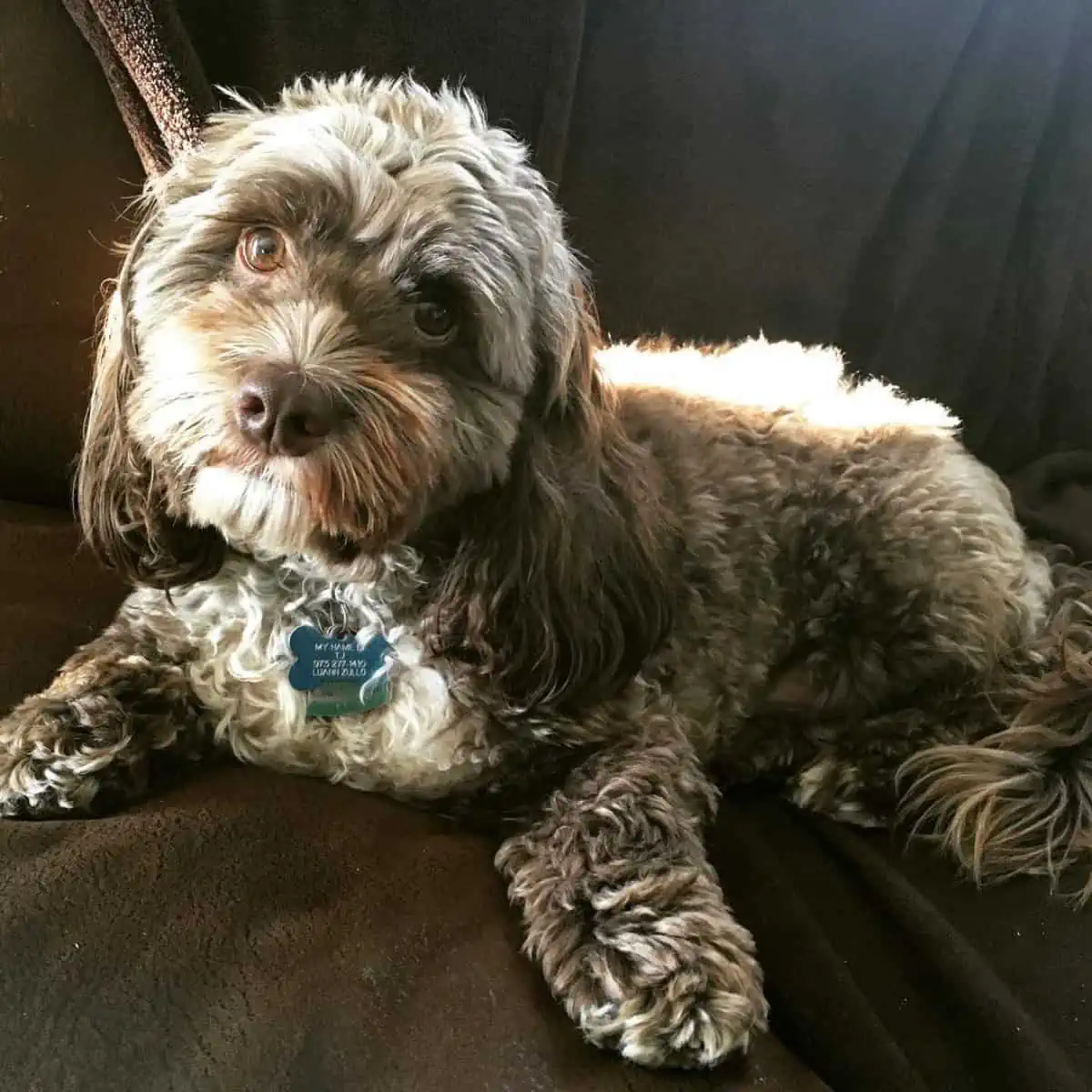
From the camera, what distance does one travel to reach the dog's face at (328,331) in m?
1.19

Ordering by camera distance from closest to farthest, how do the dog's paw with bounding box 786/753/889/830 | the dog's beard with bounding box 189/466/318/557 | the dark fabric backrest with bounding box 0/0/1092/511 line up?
the dog's beard with bounding box 189/466/318/557 < the dog's paw with bounding box 786/753/889/830 < the dark fabric backrest with bounding box 0/0/1092/511

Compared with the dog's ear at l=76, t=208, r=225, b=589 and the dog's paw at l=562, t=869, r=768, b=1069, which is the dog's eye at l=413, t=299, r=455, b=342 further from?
the dog's paw at l=562, t=869, r=768, b=1069

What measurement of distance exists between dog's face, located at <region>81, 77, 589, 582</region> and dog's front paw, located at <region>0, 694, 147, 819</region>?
7.9 inches

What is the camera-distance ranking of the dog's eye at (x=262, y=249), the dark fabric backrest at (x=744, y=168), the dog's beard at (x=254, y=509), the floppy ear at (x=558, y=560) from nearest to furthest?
the dog's beard at (x=254, y=509)
the dog's eye at (x=262, y=249)
the floppy ear at (x=558, y=560)
the dark fabric backrest at (x=744, y=168)

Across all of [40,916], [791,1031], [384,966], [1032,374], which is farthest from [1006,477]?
Answer: [40,916]

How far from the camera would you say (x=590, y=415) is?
1.46 metres

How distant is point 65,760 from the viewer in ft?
4.43

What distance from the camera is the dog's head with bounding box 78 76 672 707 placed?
1.19 metres

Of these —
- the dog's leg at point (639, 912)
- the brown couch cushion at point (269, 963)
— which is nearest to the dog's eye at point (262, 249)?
the brown couch cushion at point (269, 963)

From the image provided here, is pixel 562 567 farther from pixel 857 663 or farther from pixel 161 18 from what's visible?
pixel 161 18

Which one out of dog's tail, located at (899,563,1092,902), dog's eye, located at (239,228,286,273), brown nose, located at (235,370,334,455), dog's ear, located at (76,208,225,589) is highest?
dog's eye, located at (239,228,286,273)

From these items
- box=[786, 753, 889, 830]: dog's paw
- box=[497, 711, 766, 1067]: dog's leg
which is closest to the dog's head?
box=[497, 711, 766, 1067]: dog's leg

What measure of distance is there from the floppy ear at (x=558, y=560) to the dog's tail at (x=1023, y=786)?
0.48 meters

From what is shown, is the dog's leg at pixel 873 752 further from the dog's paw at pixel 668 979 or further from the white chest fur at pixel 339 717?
the white chest fur at pixel 339 717
